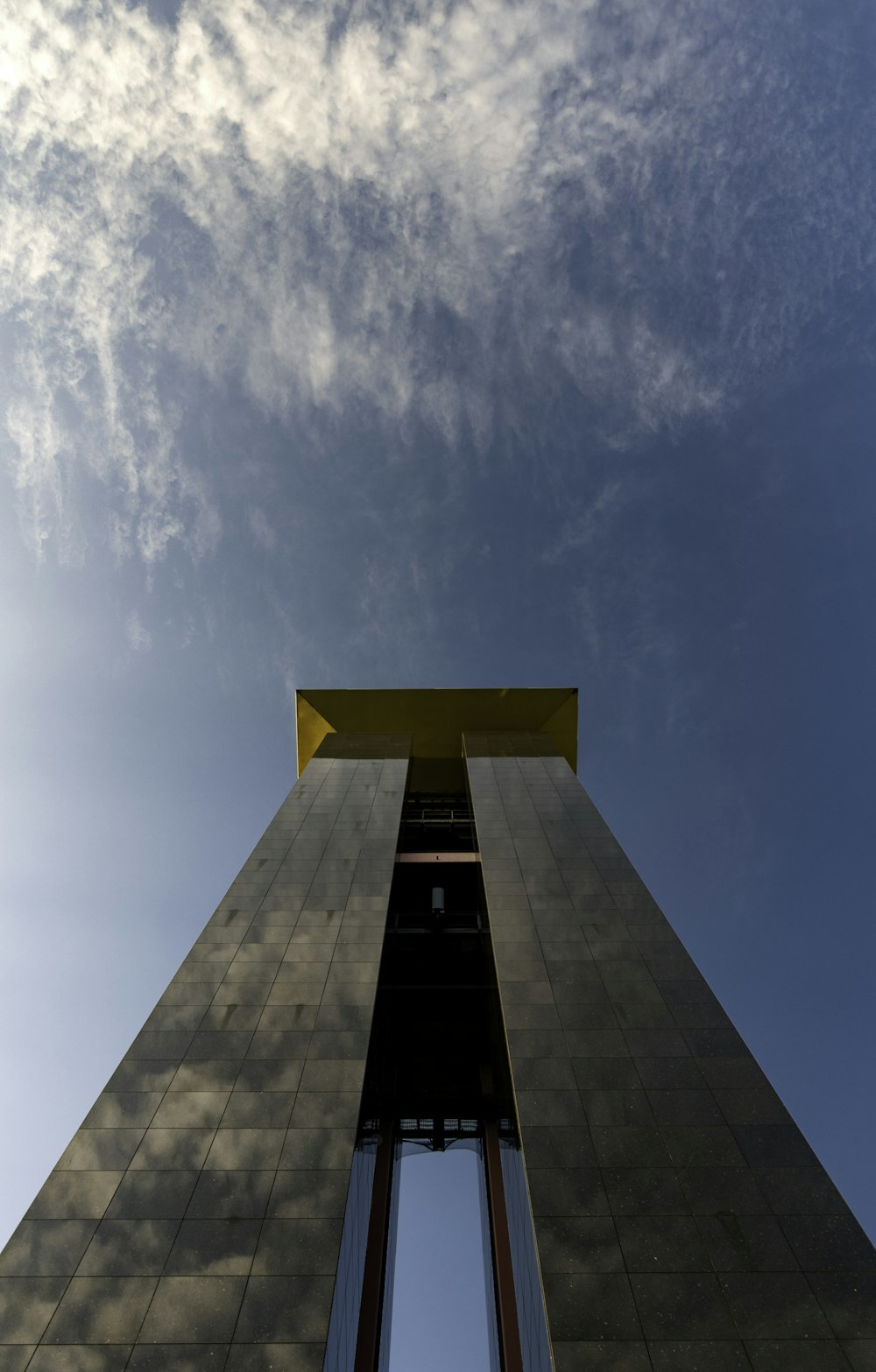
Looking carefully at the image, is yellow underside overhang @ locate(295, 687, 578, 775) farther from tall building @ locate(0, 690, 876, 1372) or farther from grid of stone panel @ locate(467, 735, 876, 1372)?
grid of stone panel @ locate(467, 735, 876, 1372)

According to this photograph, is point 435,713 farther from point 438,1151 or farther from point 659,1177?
point 659,1177

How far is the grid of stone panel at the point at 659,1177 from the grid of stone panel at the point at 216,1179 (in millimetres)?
4096

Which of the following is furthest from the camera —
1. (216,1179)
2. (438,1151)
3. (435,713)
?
(435,713)

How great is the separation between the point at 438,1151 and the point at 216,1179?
1204 cm

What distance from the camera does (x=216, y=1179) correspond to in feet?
38.2

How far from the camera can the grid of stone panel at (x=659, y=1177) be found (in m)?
9.38

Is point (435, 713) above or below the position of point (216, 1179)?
→ above

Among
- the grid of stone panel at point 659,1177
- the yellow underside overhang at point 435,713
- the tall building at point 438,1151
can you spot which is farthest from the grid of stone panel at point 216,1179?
the yellow underside overhang at point 435,713

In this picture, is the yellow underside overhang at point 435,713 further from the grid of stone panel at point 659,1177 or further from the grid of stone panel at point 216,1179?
the grid of stone panel at point 659,1177

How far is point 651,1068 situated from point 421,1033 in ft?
37.7

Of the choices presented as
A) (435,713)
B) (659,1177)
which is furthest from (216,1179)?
(435,713)

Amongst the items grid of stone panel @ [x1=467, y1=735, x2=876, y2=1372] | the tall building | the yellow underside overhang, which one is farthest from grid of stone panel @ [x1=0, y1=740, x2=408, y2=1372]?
the yellow underside overhang

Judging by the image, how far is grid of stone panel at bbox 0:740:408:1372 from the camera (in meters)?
9.49

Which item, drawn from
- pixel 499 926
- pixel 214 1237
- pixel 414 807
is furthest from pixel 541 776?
pixel 214 1237
